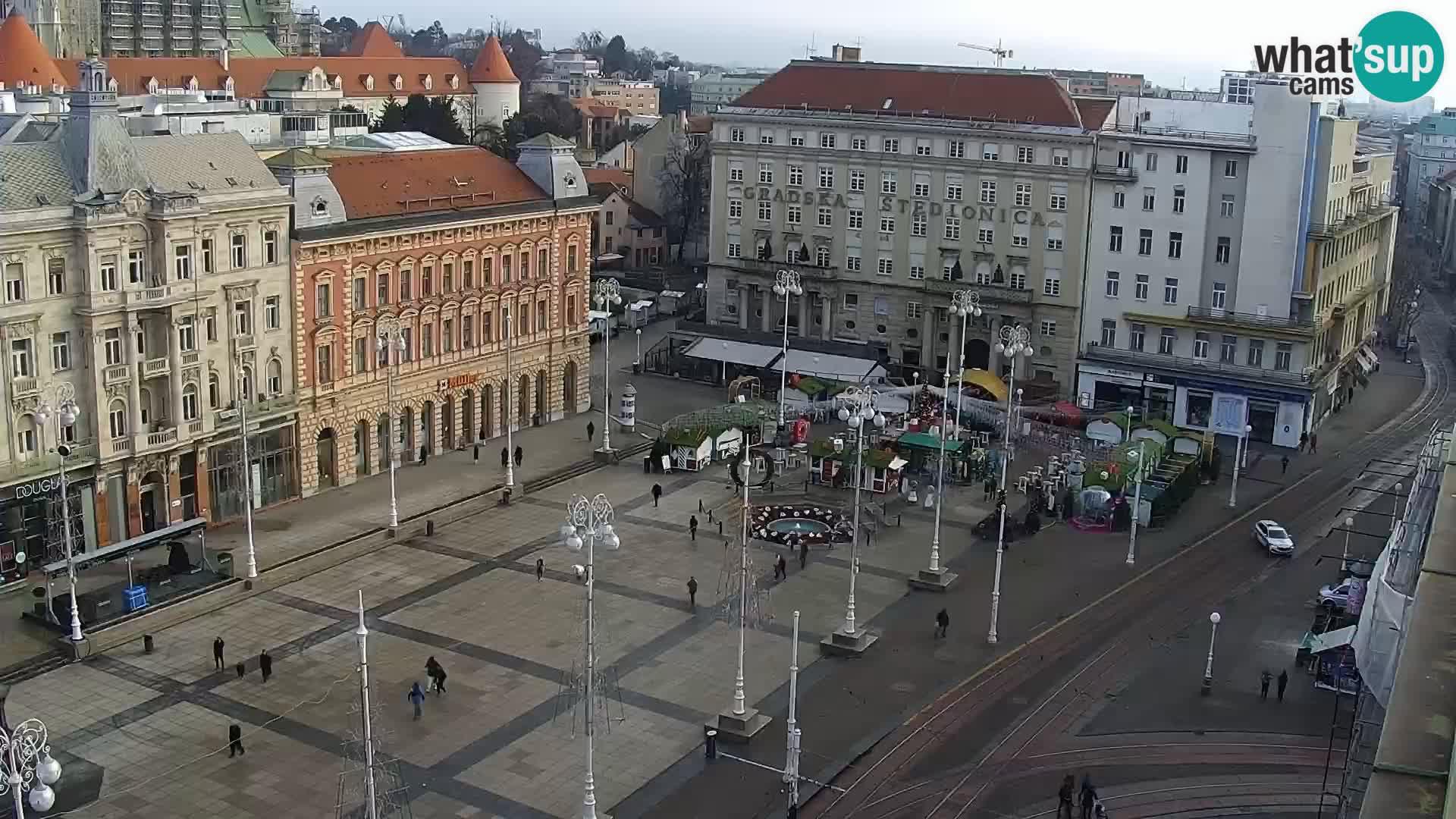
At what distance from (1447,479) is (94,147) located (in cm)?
4669

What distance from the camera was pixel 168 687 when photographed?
1790 inches

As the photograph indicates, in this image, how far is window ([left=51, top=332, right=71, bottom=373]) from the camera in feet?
177

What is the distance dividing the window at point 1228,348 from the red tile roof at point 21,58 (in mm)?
91596

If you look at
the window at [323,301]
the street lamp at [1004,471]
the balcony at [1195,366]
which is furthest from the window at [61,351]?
the balcony at [1195,366]

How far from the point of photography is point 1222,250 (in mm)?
82188

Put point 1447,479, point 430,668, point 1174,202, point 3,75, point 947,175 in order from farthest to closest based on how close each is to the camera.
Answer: point 3,75 < point 947,175 < point 1174,202 < point 430,668 < point 1447,479

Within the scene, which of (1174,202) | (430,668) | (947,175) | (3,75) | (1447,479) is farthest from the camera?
(3,75)

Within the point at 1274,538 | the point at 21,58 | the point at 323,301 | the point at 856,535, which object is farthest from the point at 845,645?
the point at 21,58

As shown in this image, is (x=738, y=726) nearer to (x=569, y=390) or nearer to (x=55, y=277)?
(x=55, y=277)

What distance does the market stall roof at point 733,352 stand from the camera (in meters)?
90.4

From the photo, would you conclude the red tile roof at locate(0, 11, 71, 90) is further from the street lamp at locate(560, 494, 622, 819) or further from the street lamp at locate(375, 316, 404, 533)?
the street lamp at locate(560, 494, 622, 819)

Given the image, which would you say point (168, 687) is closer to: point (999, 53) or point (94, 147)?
point (94, 147)

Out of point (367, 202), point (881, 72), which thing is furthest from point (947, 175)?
point (367, 202)

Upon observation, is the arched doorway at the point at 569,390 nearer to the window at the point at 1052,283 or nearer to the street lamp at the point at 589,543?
the window at the point at 1052,283
